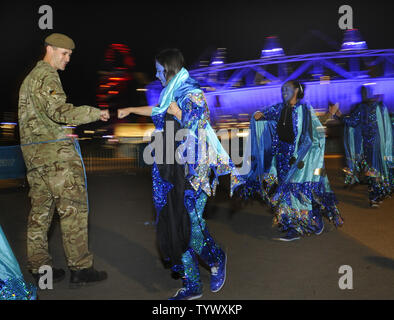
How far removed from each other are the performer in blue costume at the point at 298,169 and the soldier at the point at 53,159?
2535 mm

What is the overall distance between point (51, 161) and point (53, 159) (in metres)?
0.02

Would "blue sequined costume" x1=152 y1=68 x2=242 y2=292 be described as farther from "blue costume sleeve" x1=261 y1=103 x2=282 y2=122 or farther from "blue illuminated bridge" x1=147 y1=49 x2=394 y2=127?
"blue illuminated bridge" x1=147 y1=49 x2=394 y2=127

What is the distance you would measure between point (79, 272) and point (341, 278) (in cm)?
220

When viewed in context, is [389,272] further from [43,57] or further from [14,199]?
[14,199]

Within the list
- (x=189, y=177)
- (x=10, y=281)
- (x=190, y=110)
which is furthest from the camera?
(x=189, y=177)

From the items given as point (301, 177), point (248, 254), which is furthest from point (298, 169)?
point (248, 254)

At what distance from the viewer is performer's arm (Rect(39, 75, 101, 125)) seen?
153 inches

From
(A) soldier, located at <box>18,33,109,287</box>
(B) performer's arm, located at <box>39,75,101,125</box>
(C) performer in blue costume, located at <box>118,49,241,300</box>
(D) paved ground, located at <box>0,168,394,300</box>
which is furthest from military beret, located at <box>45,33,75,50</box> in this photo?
(D) paved ground, located at <box>0,168,394,300</box>

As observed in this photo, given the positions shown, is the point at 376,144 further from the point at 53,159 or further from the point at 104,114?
the point at 53,159

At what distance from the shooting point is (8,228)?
22.0ft

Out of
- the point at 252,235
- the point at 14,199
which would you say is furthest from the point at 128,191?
the point at 252,235

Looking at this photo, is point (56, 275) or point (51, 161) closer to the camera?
point (51, 161)

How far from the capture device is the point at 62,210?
407cm

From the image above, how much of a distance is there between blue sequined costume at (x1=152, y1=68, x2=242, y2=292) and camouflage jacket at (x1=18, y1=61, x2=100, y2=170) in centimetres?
71
